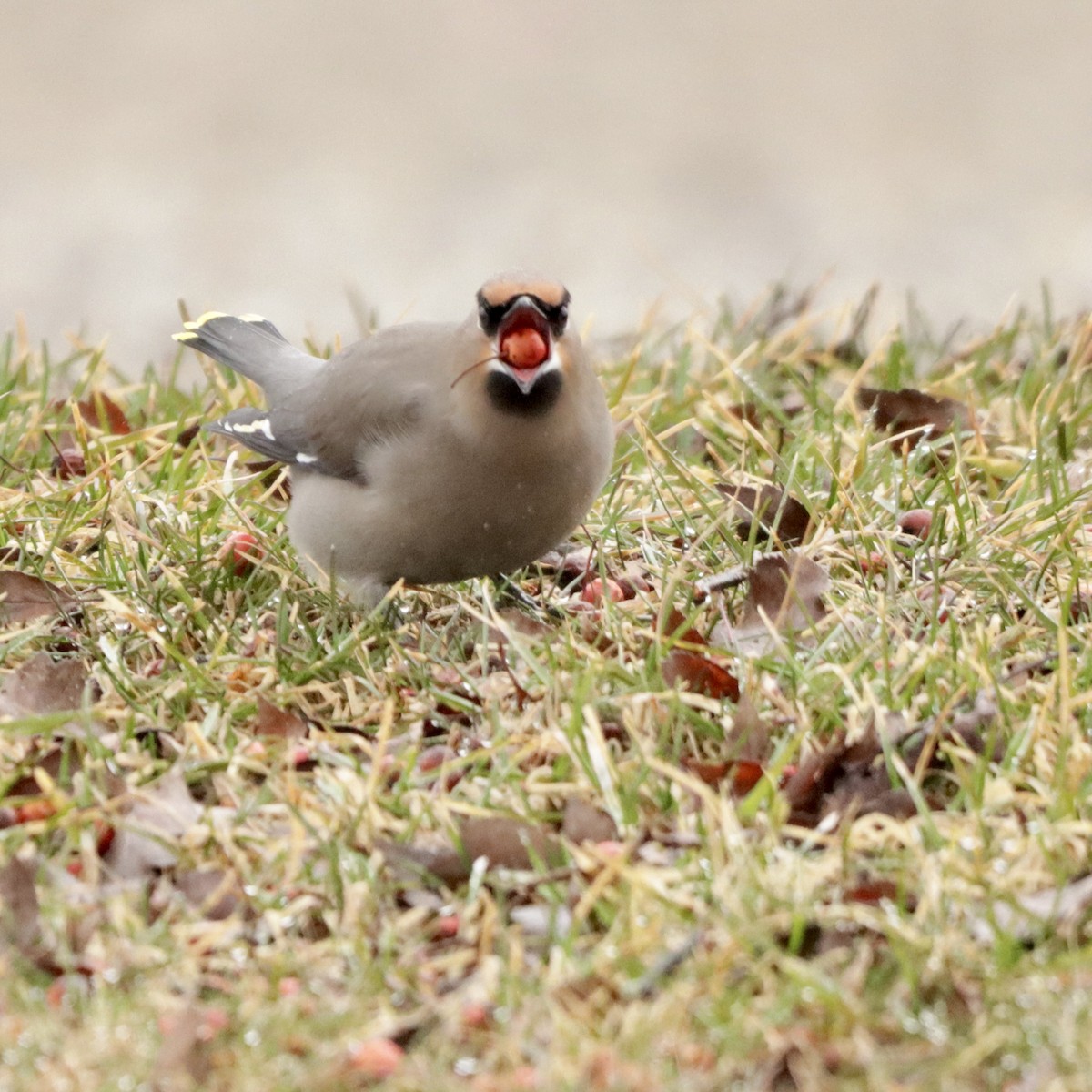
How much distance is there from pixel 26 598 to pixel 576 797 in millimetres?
1592

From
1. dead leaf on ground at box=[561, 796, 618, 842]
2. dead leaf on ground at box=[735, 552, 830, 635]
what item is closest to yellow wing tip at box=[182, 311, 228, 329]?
dead leaf on ground at box=[735, 552, 830, 635]

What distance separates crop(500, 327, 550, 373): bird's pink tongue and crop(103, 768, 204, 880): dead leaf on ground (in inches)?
45.5

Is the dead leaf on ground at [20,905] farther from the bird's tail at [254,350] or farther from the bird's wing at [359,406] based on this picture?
the bird's tail at [254,350]

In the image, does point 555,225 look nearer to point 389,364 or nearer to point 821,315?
point 821,315

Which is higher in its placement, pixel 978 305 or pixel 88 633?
pixel 978 305

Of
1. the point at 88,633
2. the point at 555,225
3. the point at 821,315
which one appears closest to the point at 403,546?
the point at 88,633

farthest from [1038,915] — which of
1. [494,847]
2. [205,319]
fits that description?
[205,319]

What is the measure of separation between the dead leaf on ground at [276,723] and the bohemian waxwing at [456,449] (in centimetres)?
62

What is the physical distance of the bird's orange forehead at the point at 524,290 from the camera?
3920 millimetres

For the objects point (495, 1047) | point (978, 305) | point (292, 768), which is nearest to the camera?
point (495, 1047)

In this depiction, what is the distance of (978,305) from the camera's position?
9.16 meters

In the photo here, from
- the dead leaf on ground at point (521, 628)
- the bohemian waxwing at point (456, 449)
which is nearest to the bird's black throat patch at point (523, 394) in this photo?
the bohemian waxwing at point (456, 449)

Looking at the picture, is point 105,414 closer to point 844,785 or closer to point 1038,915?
point 844,785

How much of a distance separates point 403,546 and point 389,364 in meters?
0.49
